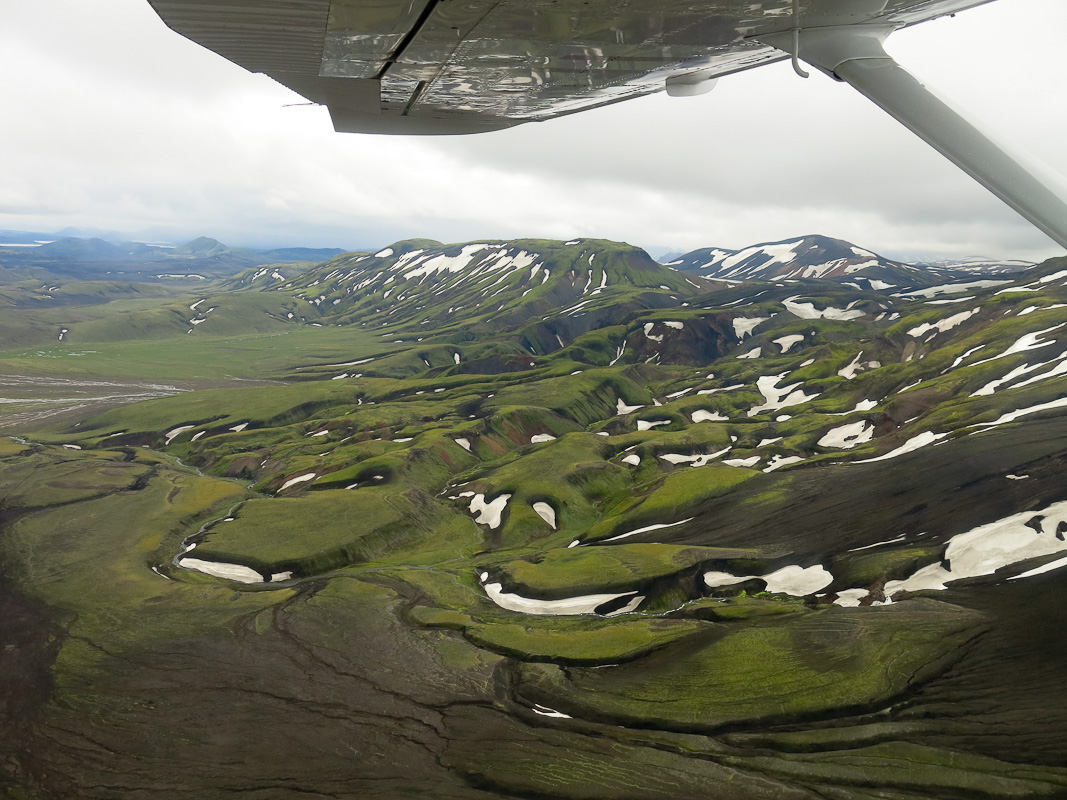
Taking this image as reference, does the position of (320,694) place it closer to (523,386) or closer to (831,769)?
(831,769)

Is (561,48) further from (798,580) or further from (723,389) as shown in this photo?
(723,389)

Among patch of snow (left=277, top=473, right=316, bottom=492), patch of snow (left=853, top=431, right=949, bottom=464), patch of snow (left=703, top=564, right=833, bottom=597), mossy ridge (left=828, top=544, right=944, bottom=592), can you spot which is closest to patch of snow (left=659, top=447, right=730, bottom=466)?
patch of snow (left=853, top=431, right=949, bottom=464)

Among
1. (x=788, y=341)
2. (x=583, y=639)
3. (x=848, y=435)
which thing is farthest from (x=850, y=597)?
(x=788, y=341)

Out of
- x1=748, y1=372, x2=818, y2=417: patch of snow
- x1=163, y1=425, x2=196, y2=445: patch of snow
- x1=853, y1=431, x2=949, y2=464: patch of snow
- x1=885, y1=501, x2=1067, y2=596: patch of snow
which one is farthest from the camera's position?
x1=163, y1=425, x2=196, y2=445: patch of snow

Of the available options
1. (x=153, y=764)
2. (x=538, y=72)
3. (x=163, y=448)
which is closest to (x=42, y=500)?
(x=163, y=448)

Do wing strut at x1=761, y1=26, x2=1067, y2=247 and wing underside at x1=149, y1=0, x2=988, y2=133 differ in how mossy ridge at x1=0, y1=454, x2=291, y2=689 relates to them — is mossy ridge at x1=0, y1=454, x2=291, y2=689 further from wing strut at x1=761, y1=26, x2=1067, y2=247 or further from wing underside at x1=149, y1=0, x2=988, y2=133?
wing strut at x1=761, y1=26, x2=1067, y2=247

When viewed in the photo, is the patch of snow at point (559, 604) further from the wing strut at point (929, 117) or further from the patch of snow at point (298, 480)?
the wing strut at point (929, 117)
